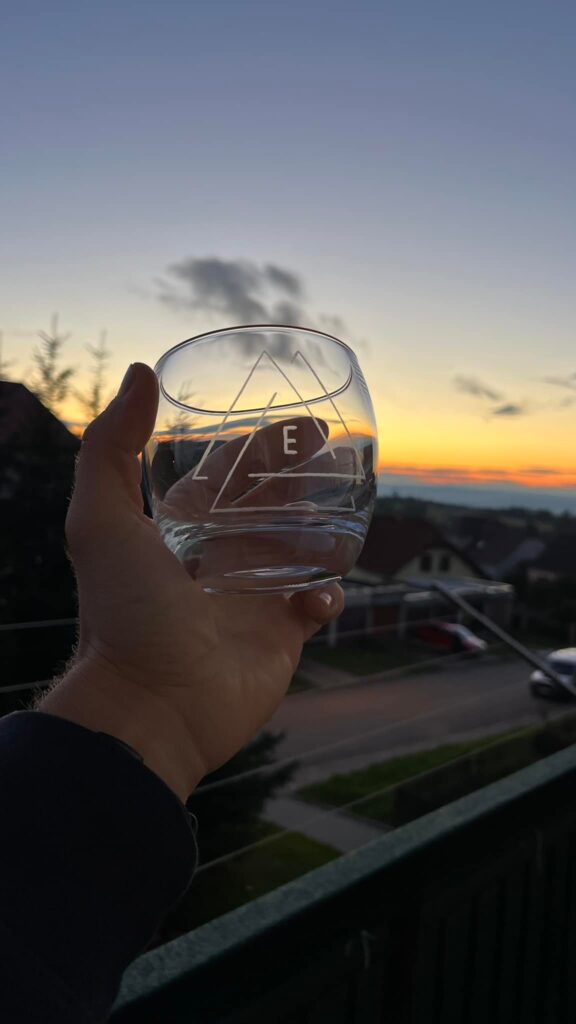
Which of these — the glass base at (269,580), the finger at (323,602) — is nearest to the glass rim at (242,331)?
the glass base at (269,580)

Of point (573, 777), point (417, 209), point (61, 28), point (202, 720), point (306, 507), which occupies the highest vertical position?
point (61, 28)

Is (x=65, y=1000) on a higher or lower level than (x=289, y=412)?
lower

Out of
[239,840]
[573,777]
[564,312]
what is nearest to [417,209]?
[564,312]

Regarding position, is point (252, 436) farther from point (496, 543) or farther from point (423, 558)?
point (496, 543)

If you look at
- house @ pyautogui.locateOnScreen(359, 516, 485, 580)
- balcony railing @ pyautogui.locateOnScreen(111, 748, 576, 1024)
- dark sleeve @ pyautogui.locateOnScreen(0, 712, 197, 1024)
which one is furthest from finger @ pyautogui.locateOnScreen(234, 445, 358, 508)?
Answer: house @ pyautogui.locateOnScreen(359, 516, 485, 580)

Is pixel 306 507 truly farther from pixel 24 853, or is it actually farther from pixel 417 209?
pixel 417 209

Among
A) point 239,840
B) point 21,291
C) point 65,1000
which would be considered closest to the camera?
point 65,1000
